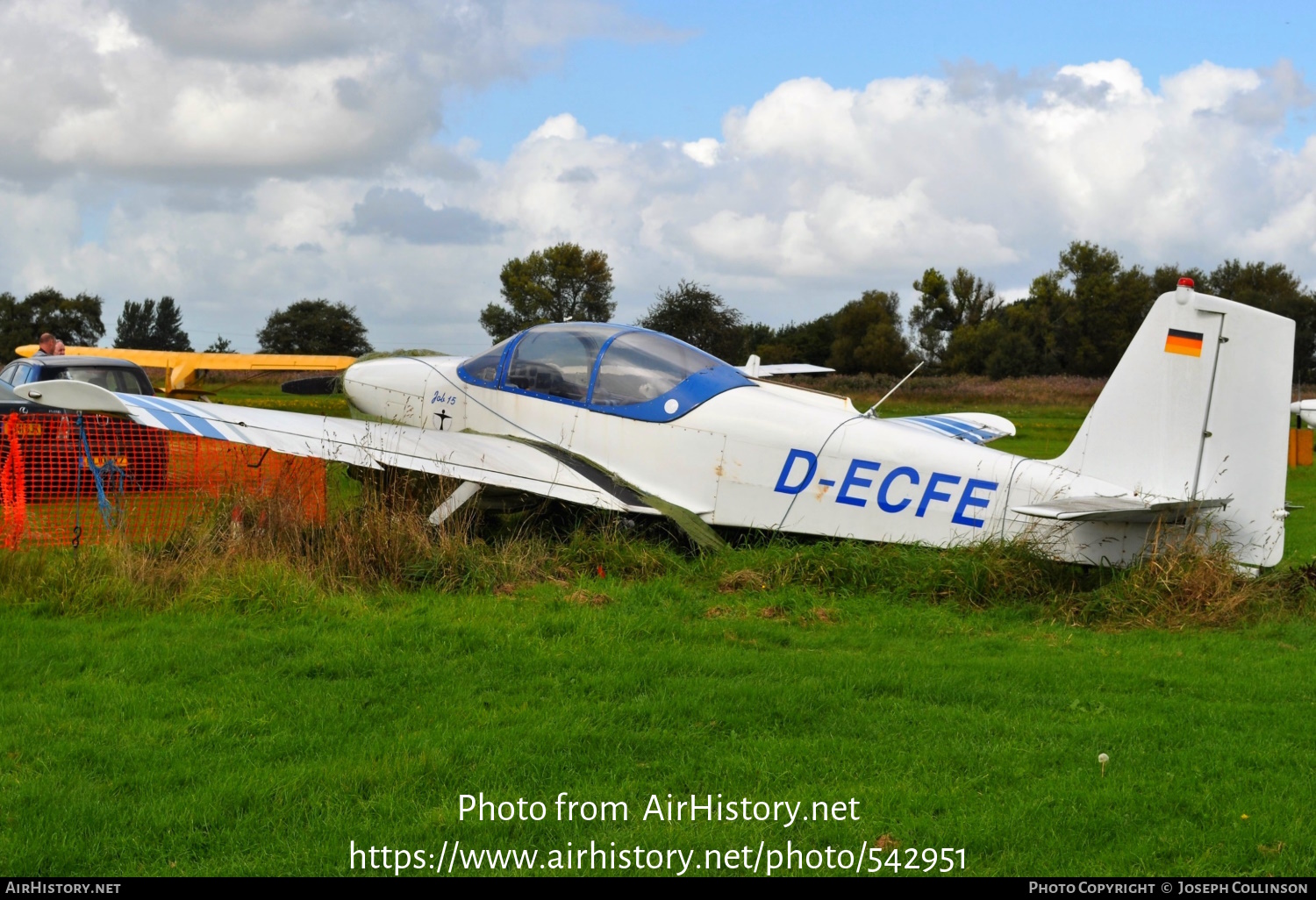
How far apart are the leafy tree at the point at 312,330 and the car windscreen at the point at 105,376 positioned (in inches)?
1707

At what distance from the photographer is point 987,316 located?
202ft

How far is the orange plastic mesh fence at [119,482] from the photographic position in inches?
287

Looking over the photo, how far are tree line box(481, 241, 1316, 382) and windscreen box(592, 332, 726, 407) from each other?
32468 mm

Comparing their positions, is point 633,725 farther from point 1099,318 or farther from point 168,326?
point 168,326

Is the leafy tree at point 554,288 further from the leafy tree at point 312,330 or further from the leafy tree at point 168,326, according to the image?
the leafy tree at point 168,326

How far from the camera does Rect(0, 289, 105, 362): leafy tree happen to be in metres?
56.3

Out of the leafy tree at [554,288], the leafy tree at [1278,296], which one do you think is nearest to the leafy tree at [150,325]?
the leafy tree at [554,288]

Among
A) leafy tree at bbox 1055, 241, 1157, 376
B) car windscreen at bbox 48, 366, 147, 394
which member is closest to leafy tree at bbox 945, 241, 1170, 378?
leafy tree at bbox 1055, 241, 1157, 376

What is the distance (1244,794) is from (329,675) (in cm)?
375

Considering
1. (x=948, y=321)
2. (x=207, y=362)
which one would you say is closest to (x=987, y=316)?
(x=948, y=321)

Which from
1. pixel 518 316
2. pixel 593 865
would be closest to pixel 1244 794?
pixel 593 865

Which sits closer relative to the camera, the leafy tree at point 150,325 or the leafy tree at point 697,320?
the leafy tree at point 697,320

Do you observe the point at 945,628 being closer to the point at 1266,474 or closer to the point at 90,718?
the point at 1266,474

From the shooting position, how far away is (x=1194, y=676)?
5.07m
